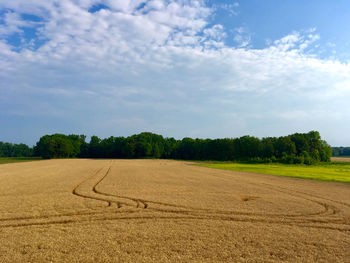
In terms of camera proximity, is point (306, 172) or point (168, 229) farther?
point (306, 172)

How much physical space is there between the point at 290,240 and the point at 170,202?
26.0ft

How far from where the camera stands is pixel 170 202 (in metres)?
16.4

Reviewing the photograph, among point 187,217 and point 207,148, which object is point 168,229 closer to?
point 187,217

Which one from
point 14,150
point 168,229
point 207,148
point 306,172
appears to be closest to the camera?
point 168,229

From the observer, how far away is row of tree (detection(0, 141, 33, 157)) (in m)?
175

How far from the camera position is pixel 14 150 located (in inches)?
7018

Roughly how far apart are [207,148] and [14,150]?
133m

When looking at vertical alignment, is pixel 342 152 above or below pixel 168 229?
above

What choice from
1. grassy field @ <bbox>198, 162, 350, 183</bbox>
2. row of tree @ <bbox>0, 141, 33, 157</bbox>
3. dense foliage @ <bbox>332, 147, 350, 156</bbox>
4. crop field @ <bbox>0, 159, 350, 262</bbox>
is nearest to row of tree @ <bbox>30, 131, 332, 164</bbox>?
row of tree @ <bbox>0, 141, 33, 157</bbox>

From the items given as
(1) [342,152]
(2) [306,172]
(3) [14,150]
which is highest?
(1) [342,152]

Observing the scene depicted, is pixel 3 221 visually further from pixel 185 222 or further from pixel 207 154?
pixel 207 154

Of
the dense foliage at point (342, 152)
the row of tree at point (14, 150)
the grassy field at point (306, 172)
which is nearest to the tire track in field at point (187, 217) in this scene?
the grassy field at point (306, 172)

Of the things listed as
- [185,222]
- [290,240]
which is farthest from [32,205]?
[290,240]

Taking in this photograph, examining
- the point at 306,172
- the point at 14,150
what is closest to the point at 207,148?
the point at 306,172
